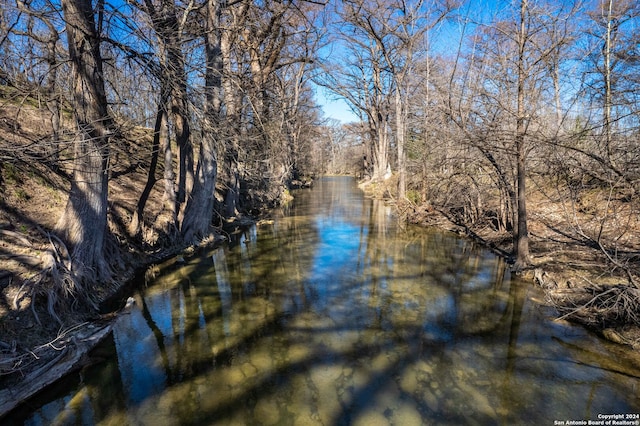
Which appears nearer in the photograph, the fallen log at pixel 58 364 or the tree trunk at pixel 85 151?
the fallen log at pixel 58 364

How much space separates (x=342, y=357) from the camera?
4.61 metres

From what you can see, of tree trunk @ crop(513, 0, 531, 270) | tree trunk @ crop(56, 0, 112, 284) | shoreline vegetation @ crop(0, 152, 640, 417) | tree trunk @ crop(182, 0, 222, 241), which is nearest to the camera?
shoreline vegetation @ crop(0, 152, 640, 417)

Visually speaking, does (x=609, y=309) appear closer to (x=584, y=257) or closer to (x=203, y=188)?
(x=584, y=257)

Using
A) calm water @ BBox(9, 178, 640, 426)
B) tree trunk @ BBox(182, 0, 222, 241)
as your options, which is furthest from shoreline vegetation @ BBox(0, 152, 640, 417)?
tree trunk @ BBox(182, 0, 222, 241)

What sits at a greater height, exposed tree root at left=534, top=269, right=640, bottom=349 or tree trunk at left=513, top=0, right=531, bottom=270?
tree trunk at left=513, top=0, right=531, bottom=270

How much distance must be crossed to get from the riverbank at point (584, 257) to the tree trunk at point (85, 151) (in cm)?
783

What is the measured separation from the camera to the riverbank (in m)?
4.93

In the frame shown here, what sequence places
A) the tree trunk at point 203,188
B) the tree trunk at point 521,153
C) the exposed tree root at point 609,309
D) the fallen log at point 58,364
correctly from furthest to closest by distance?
the tree trunk at point 203,188 → the tree trunk at point 521,153 → the exposed tree root at point 609,309 → the fallen log at point 58,364

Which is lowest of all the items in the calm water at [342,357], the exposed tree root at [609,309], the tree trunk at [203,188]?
the calm water at [342,357]

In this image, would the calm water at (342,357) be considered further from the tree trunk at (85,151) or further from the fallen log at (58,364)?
the tree trunk at (85,151)

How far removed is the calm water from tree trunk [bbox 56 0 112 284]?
1.46 m

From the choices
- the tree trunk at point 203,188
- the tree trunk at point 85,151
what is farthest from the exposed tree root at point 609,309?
the tree trunk at point 203,188

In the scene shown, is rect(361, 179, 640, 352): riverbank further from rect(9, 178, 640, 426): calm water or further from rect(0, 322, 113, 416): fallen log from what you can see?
rect(0, 322, 113, 416): fallen log

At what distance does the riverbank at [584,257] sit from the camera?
16.2 ft
